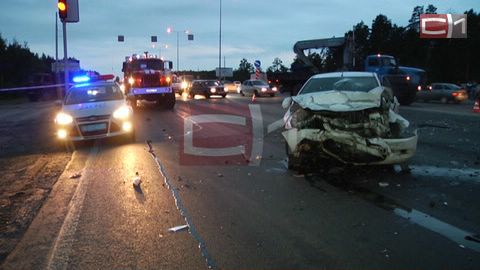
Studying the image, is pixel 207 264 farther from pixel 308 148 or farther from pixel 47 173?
pixel 47 173

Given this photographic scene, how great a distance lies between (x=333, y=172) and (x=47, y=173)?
5142 millimetres

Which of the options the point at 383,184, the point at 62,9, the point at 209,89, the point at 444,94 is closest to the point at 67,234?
the point at 383,184

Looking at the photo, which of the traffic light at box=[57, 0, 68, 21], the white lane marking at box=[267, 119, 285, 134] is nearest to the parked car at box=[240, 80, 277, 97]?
the white lane marking at box=[267, 119, 285, 134]

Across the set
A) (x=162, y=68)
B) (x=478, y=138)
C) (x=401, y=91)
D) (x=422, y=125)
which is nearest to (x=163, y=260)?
(x=478, y=138)

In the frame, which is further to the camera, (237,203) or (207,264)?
(237,203)

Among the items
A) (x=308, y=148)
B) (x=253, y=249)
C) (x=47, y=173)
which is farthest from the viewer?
(x=47, y=173)

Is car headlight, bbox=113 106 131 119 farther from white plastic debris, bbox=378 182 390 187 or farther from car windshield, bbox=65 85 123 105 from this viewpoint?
white plastic debris, bbox=378 182 390 187

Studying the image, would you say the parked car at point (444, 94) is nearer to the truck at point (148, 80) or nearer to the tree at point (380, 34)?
the truck at point (148, 80)

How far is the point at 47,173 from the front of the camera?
31.6 ft

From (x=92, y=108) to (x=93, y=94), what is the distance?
1373 mm

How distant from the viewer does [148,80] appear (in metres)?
27.5

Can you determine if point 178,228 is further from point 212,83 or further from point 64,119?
point 212,83

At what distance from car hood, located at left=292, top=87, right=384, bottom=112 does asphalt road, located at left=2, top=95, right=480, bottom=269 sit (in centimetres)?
114

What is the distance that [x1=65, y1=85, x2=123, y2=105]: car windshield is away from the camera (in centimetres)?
1406
